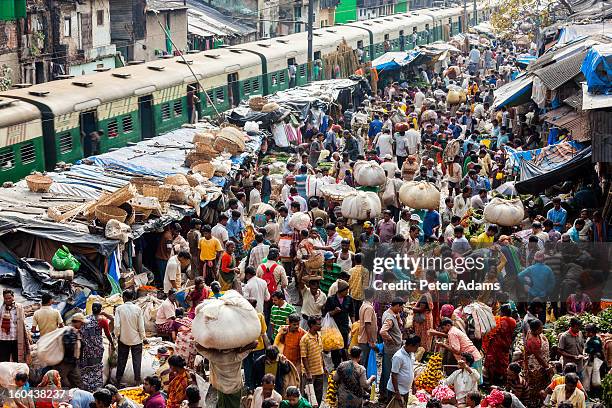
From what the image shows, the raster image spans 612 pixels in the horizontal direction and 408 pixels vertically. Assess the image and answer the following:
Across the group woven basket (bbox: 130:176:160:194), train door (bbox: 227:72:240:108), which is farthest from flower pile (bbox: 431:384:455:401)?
train door (bbox: 227:72:240:108)

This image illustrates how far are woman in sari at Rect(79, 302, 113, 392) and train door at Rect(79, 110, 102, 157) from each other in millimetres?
10573

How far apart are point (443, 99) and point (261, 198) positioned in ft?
48.9

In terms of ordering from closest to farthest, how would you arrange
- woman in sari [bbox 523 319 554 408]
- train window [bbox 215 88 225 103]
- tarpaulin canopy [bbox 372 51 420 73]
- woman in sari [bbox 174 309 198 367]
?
woman in sari [bbox 523 319 554 408] → woman in sari [bbox 174 309 198 367] → train window [bbox 215 88 225 103] → tarpaulin canopy [bbox 372 51 420 73]

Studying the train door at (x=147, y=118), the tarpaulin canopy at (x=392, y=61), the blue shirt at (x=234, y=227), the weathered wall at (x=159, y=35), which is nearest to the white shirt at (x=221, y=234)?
the blue shirt at (x=234, y=227)

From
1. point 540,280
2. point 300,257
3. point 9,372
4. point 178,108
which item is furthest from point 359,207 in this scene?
point 178,108

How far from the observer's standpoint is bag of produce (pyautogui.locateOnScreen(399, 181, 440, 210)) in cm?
1744

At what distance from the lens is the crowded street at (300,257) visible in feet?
36.6

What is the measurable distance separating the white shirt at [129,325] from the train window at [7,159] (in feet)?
24.0

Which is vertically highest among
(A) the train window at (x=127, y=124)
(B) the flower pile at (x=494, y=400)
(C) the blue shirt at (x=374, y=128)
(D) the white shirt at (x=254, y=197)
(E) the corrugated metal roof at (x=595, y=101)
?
(E) the corrugated metal roof at (x=595, y=101)

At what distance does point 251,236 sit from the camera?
1652cm

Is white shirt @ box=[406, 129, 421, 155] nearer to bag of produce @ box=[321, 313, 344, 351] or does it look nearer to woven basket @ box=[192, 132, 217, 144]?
woven basket @ box=[192, 132, 217, 144]

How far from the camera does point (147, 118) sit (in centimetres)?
2505

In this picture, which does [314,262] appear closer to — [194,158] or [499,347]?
[499,347]

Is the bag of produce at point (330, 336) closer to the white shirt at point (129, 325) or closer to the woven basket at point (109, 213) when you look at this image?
the white shirt at point (129, 325)
